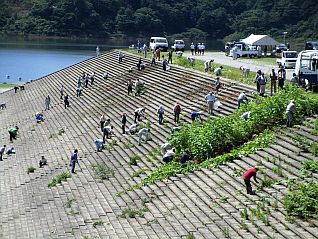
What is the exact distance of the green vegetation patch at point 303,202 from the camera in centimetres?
1502

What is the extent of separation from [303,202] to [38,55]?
286 ft

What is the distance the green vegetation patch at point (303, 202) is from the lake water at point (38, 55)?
5658 centimetres

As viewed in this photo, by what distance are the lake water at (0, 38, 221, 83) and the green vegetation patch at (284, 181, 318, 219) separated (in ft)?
186

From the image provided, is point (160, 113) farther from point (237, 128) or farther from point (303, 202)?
point (303, 202)

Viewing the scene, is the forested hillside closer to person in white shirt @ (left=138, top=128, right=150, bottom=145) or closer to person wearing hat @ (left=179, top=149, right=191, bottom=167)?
person in white shirt @ (left=138, top=128, right=150, bottom=145)

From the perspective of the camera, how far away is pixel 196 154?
20.8m

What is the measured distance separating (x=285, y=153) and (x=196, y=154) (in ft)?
10.8

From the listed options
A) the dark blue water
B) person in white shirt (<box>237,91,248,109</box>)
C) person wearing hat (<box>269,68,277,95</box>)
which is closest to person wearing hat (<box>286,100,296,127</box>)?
person in white shirt (<box>237,91,248,109</box>)

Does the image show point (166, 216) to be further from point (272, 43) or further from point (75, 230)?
point (272, 43)

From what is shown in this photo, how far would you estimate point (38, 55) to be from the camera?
3853 inches

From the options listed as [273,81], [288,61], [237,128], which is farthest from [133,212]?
[288,61]

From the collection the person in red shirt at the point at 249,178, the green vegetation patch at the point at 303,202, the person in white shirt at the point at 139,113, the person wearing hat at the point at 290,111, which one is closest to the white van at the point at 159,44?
the person in white shirt at the point at 139,113

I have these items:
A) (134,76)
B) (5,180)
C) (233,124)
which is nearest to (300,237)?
(233,124)

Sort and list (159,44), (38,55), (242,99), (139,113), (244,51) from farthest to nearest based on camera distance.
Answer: (38,55) → (159,44) → (244,51) → (139,113) → (242,99)
